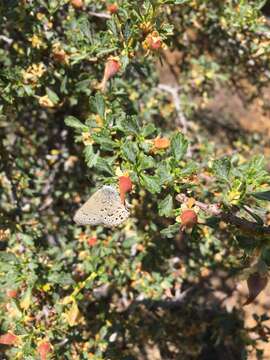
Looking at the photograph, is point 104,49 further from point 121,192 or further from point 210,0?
point 210,0

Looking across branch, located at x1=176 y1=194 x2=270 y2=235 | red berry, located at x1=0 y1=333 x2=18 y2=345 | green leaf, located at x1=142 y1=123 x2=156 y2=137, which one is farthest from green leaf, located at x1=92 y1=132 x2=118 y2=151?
red berry, located at x1=0 y1=333 x2=18 y2=345

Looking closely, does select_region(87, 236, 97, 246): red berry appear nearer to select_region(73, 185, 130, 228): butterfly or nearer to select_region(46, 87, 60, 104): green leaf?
select_region(46, 87, 60, 104): green leaf

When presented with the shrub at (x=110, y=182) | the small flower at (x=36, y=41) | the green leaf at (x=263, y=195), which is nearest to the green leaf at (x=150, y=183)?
the shrub at (x=110, y=182)

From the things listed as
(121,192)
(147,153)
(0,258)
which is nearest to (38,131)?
(0,258)

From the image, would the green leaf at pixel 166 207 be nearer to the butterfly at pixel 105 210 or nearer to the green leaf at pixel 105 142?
the butterfly at pixel 105 210

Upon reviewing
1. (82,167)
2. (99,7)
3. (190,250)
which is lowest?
(190,250)

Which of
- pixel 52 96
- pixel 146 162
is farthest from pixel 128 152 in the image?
pixel 52 96
